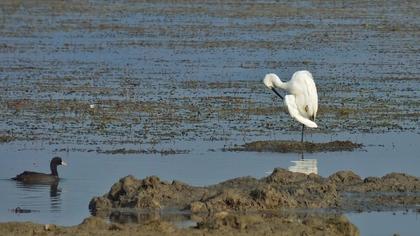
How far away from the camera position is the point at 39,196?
14633mm

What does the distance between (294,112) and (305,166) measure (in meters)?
2.79


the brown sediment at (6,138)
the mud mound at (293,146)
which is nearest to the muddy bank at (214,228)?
the mud mound at (293,146)

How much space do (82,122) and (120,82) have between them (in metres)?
5.24

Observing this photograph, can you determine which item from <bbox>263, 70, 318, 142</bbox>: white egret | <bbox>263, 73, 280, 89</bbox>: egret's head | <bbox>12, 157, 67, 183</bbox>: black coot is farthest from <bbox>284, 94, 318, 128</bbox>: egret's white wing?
<bbox>12, 157, 67, 183</bbox>: black coot

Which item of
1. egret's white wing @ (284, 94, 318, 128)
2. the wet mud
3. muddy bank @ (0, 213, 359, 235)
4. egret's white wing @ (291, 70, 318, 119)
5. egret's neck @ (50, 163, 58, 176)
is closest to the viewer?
muddy bank @ (0, 213, 359, 235)

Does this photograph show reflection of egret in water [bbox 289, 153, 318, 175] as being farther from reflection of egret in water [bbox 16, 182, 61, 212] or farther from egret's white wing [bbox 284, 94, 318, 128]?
reflection of egret in water [bbox 16, 182, 61, 212]

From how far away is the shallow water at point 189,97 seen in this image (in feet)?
53.2

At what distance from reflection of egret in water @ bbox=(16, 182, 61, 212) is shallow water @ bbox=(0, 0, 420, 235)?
0.02 metres

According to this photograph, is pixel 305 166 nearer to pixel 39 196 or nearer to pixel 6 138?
pixel 39 196

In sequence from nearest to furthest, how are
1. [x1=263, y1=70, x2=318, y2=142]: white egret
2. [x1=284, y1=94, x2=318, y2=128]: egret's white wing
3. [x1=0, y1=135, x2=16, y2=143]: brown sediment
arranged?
[x1=0, y1=135, x2=16, y2=143]: brown sediment
[x1=284, y1=94, x2=318, y2=128]: egret's white wing
[x1=263, y1=70, x2=318, y2=142]: white egret

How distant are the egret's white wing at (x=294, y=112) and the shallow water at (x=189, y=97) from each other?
31 cm

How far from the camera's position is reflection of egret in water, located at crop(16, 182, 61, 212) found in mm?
13742

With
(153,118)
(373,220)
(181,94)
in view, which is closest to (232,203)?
(373,220)

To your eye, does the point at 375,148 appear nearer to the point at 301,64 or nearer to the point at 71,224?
the point at 71,224
